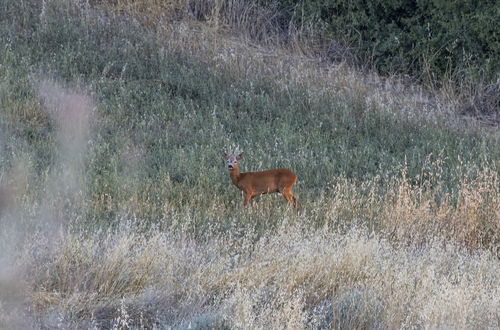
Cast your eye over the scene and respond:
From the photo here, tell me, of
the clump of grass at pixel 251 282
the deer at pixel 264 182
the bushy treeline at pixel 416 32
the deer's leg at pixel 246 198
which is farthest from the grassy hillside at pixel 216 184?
the bushy treeline at pixel 416 32

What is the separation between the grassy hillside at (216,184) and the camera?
6.80m

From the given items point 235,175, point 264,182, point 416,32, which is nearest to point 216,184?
point 235,175

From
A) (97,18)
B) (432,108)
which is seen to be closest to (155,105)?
(97,18)

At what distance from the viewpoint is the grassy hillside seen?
22.3ft

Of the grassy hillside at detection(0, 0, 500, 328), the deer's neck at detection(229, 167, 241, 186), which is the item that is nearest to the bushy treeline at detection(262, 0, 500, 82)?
the grassy hillside at detection(0, 0, 500, 328)

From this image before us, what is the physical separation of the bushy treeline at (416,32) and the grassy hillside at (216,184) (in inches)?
28.8

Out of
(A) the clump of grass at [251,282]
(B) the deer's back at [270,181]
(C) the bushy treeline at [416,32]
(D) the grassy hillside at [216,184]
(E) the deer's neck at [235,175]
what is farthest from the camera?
(C) the bushy treeline at [416,32]

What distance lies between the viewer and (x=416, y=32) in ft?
52.8

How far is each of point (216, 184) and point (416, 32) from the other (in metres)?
7.01

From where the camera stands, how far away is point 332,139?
12695 mm

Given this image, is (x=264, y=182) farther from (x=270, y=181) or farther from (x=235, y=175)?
(x=235, y=175)

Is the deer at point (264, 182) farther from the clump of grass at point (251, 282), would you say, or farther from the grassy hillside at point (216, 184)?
the clump of grass at point (251, 282)

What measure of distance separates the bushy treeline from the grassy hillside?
0.73 metres

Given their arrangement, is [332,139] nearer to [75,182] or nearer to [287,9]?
[75,182]
